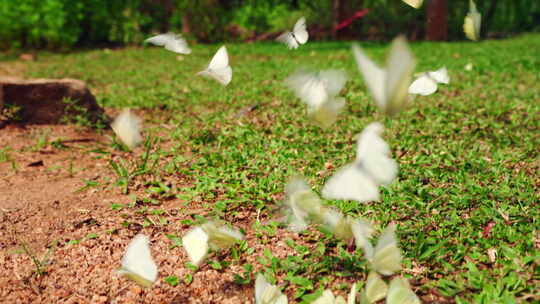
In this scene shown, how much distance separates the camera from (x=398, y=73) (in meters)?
0.89

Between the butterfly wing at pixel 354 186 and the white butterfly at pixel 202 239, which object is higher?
the butterfly wing at pixel 354 186


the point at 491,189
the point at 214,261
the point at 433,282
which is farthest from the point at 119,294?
the point at 491,189

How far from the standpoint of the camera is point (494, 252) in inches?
56.7

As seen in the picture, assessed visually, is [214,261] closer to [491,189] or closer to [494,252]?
[494,252]

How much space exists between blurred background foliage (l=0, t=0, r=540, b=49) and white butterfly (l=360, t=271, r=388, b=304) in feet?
18.9

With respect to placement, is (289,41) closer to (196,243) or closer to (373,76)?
(373,76)

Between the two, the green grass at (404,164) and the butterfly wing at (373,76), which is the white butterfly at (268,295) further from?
the butterfly wing at (373,76)

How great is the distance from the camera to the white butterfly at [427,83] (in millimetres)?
1317

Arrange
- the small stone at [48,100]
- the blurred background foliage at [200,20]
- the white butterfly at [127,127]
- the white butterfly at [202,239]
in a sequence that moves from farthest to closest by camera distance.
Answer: the blurred background foliage at [200,20] → the small stone at [48,100] → the white butterfly at [127,127] → the white butterfly at [202,239]

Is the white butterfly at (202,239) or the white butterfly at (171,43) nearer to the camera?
the white butterfly at (202,239)

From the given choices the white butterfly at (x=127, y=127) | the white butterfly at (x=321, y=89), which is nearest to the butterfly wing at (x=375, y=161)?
the white butterfly at (x=321, y=89)

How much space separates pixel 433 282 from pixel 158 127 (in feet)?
6.70

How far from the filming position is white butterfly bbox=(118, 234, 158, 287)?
1209 mm

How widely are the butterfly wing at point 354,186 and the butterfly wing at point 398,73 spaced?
0.13 metres
